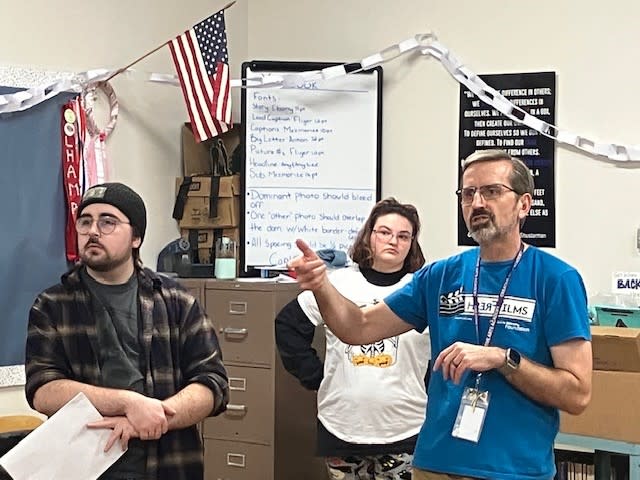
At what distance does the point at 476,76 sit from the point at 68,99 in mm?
1954

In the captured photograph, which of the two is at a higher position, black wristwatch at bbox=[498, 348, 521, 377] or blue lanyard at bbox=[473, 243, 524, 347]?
blue lanyard at bbox=[473, 243, 524, 347]

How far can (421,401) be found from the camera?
329 cm

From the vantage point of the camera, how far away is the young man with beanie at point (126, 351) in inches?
97.1

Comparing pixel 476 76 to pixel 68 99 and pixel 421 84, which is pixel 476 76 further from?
pixel 68 99

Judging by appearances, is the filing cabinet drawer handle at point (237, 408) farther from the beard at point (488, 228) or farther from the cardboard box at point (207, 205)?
the beard at point (488, 228)

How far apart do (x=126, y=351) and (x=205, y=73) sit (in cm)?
206

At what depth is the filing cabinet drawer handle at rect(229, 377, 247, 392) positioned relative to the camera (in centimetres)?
428

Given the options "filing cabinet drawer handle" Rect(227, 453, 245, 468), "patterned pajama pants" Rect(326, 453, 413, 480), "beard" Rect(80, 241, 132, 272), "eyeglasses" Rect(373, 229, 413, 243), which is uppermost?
"eyeglasses" Rect(373, 229, 413, 243)

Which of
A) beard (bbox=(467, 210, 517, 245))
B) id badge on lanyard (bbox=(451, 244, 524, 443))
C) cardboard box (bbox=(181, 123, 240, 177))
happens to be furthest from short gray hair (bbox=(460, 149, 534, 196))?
cardboard box (bbox=(181, 123, 240, 177))

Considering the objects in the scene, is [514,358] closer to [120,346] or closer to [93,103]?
[120,346]

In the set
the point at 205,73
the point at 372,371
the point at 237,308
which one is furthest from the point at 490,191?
the point at 205,73

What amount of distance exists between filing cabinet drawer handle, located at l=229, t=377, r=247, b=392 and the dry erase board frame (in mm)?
670

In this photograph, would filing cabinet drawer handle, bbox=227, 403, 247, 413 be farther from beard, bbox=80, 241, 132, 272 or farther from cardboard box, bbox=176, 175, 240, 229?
beard, bbox=80, 241, 132, 272

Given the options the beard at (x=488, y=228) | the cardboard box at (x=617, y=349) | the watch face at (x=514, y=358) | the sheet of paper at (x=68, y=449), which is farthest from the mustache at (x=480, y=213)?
the cardboard box at (x=617, y=349)
